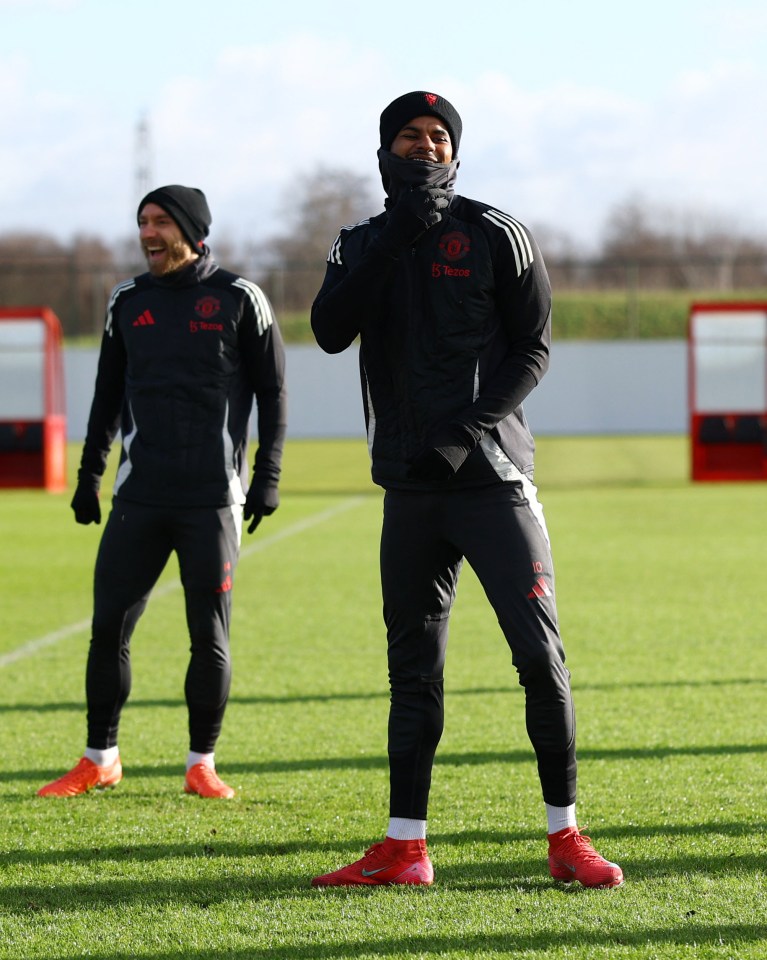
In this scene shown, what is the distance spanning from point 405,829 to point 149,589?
61.5 inches

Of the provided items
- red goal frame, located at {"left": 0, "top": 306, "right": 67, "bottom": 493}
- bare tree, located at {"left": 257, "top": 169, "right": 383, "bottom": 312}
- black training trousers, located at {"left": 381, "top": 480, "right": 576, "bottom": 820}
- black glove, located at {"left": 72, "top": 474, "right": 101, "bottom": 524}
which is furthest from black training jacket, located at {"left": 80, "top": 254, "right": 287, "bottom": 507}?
bare tree, located at {"left": 257, "top": 169, "right": 383, "bottom": 312}

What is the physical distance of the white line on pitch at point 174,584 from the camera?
7.94 metres

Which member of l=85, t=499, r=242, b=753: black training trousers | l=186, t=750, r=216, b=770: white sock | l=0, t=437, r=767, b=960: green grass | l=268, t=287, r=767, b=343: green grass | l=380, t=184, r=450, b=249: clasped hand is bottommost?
l=0, t=437, r=767, b=960: green grass

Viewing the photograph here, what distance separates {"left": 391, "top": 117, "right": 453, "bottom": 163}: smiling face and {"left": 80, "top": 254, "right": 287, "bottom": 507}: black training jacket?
139 centimetres

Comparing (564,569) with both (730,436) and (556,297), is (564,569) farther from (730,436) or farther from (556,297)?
(556,297)

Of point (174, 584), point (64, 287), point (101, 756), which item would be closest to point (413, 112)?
point (101, 756)

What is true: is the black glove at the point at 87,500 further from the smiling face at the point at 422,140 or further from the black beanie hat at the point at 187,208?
the smiling face at the point at 422,140

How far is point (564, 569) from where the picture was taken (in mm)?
11602

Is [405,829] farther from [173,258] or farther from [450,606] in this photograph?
[173,258]

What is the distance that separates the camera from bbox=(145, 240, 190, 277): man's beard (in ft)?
15.9

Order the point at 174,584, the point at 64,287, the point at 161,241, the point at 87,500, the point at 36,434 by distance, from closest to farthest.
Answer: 1. the point at 161,241
2. the point at 87,500
3. the point at 174,584
4. the point at 36,434
5. the point at 64,287

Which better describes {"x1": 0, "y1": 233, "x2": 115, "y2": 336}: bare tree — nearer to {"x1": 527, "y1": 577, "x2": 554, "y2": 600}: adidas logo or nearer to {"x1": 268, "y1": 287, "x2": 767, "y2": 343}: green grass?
{"x1": 268, "y1": 287, "x2": 767, "y2": 343}: green grass

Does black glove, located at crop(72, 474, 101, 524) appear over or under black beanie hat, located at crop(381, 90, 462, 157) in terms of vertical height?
under

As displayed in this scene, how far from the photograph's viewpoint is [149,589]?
4.95 metres
